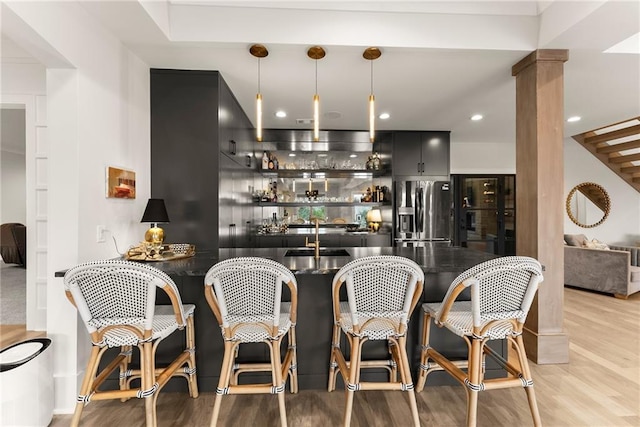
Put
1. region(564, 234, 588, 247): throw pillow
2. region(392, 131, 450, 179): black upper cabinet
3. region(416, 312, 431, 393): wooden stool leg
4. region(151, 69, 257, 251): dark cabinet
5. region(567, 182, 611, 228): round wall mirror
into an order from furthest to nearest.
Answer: region(567, 182, 611, 228): round wall mirror, region(564, 234, 588, 247): throw pillow, region(392, 131, 450, 179): black upper cabinet, region(151, 69, 257, 251): dark cabinet, region(416, 312, 431, 393): wooden stool leg

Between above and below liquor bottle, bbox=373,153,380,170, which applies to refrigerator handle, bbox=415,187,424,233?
below

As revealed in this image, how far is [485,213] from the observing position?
585 centimetres

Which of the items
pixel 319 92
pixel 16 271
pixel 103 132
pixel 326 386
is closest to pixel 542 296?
pixel 326 386

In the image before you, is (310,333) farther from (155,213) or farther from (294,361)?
(155,213)

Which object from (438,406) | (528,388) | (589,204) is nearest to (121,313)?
(438,406)

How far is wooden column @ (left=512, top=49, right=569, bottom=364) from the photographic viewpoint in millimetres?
2535

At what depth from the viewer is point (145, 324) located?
159 centimetres

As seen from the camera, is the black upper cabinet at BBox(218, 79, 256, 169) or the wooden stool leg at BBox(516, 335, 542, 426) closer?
the wooden stool leg at BBox(516, 335, 542, 426)

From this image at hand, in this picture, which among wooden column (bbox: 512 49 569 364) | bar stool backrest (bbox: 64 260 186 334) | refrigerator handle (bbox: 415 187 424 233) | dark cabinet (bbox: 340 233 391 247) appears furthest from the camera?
refrigerator handle (bbox: 415 187 424 233)

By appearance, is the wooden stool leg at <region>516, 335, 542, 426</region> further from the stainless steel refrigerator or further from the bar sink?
the stainless steel refrigerator

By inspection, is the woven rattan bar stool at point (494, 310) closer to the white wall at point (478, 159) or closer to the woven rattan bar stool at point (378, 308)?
the woven rattan bar stool at point (378, 308)

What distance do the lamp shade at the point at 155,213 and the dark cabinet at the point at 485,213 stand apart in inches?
204

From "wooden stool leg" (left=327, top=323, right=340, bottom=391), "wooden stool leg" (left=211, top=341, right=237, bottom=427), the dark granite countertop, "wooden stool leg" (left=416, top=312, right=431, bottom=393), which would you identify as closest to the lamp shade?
the dark granite countertop

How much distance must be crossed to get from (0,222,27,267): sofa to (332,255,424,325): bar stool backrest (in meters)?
7.50
